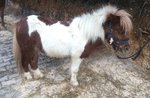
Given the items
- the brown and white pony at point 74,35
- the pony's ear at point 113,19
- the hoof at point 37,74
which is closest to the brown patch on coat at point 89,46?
the brown and white pony at point 74,35

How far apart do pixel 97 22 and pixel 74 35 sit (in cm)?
39

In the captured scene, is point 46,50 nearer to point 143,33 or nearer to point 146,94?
point 146,94

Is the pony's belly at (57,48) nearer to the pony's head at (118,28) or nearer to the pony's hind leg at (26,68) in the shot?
the pony's hind leg at (26,68)

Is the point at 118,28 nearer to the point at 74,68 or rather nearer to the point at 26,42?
the point at 74,68

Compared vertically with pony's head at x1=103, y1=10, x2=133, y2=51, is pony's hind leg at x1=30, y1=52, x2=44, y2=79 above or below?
below

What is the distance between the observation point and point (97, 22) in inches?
137

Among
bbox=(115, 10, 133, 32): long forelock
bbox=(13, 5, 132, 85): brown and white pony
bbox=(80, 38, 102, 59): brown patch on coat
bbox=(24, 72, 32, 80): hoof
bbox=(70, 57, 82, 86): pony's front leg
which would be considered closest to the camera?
bbox=(115, 10, 133, 32): long forelock

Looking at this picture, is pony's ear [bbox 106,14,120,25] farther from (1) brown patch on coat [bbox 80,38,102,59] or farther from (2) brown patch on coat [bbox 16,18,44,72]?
(2) brown patch on coat [bbox 16,18,44,72]

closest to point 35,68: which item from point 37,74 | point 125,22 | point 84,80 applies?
point 37,74

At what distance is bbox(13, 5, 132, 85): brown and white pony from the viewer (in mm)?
3444

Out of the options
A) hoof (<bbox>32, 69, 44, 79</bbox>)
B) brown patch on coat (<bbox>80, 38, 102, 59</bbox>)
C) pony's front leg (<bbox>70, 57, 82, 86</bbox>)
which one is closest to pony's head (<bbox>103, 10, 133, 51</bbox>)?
brown patch on coat (<bbox>80, 38, 102, 59</bbox>)

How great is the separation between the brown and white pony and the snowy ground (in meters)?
0.36

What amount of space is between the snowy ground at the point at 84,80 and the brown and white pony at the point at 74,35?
0.36 m

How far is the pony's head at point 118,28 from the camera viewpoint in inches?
132
